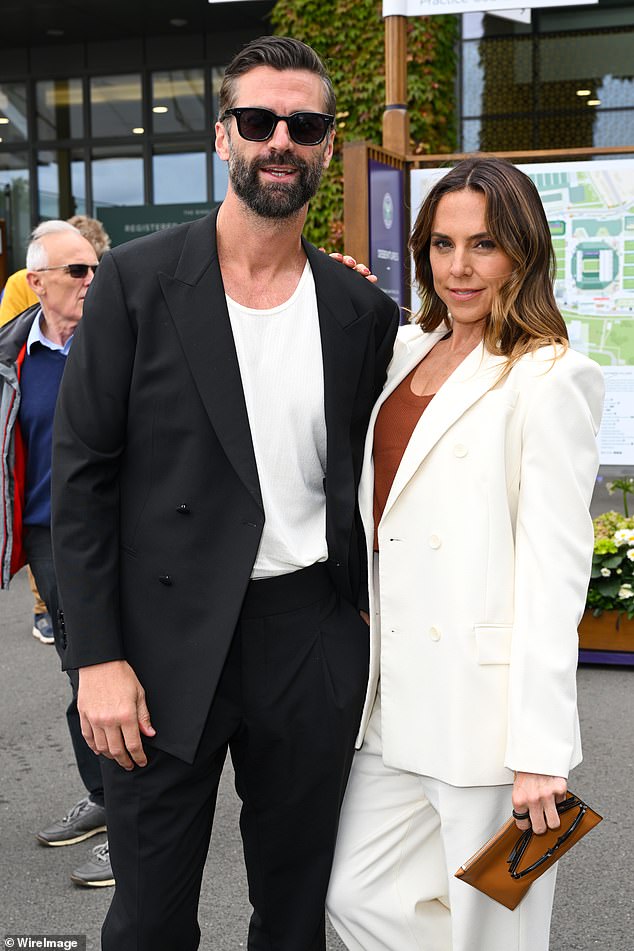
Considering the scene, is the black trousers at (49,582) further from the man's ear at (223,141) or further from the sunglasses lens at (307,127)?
the sunglasses lens at (307,127)

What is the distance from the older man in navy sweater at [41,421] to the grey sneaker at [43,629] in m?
2.63

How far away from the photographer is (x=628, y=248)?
5.73 meters

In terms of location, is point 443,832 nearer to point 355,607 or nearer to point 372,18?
point 355,607

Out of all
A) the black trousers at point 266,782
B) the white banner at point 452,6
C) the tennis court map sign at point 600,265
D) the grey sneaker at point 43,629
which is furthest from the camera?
the grey sneaker at point 43,629

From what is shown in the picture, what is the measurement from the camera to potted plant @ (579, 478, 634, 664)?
17.9ft

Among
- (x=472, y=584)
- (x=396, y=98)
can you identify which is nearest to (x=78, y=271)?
(x=472, y=584)

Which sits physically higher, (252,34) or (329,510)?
(252,34)

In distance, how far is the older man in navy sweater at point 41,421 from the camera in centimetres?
353

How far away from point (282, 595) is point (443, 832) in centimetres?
59

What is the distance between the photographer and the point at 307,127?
2227 mm

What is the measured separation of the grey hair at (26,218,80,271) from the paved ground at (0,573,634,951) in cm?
203

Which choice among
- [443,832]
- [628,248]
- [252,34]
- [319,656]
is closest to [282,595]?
[319,656]

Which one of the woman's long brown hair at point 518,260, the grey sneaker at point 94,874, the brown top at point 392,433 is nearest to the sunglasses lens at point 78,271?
the brown top at point 392,433

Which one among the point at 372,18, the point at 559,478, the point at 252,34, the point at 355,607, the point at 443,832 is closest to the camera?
the point at 559,478
